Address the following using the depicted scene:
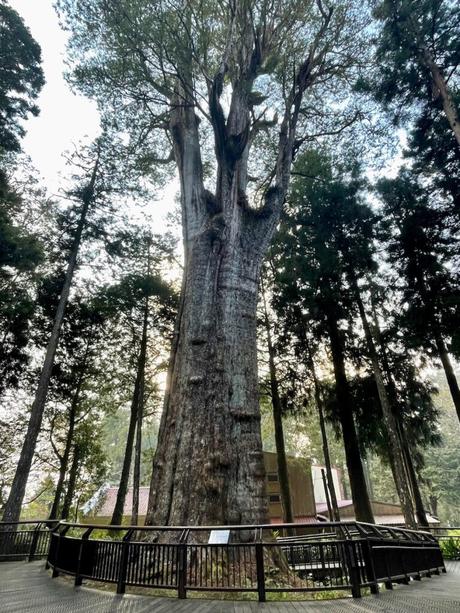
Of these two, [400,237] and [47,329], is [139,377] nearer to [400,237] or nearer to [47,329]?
[47,329]

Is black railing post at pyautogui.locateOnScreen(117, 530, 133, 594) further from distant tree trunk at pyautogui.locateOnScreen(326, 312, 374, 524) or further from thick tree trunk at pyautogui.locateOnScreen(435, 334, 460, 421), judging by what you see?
thick tree trunk at pyautogui.locateOnScreen(435, 334, 460, 421)

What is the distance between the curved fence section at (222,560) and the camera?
3215 mm

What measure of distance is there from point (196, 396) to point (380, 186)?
393 inches

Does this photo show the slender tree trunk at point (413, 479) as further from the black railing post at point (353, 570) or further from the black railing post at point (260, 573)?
the black railing post at point (260, 573)

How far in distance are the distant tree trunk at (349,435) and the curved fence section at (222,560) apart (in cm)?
572

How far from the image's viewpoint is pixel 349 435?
10.3 m

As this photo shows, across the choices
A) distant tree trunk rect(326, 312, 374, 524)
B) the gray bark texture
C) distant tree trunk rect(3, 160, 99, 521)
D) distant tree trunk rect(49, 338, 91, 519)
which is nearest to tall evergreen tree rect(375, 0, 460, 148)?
the gray bark texture

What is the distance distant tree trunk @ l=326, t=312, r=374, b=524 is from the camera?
9.56m

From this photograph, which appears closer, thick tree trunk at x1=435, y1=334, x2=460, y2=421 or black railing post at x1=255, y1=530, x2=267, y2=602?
black railing post at x1=255, y1=530, x2=267, y2=602

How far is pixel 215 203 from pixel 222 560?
5.38m

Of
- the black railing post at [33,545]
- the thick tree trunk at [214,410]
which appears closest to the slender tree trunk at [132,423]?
the black railing post at [33,545]

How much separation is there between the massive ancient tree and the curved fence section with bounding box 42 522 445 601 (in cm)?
37

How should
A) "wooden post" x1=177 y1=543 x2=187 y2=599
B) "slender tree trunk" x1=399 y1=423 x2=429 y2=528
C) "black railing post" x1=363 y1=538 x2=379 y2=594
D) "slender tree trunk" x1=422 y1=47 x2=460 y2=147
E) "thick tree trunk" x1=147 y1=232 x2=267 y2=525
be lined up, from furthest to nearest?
"slender tree trunk" x1=399 y1=423 x2=429 y2=528, "slender tree trunk" x1=422 y1=47 x2=460 y2=147, "thick tree trunk" x1=147 y1=232 x2=267 y2=525, "black railing post" x1=363 y1=538 x2=379 y2=594, "wooden post" x1=177 y1=543 x2=187 y2=599

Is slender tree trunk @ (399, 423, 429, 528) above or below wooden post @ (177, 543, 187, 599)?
above
